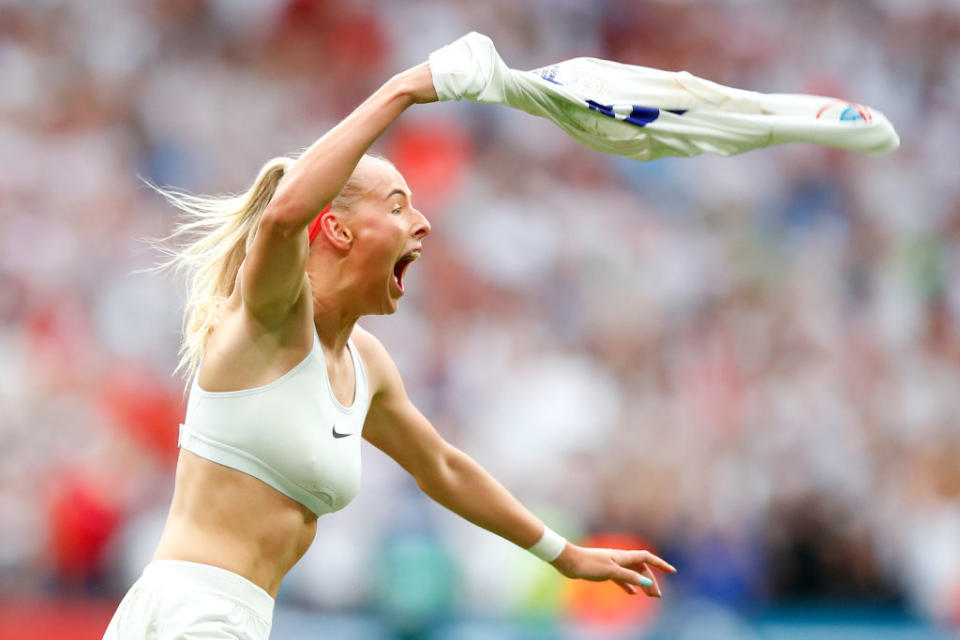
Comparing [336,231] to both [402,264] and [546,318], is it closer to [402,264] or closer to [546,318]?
[402,264]

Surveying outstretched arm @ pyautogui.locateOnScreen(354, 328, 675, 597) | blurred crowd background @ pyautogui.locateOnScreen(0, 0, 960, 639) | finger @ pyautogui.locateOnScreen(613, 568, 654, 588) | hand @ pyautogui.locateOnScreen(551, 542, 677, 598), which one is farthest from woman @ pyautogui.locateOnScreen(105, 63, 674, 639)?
blurred crowd background @ pyautogui.locateOnScreen(0, 0, 960, 639)

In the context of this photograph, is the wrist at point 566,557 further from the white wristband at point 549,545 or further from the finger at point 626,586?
the finger at point 626,586

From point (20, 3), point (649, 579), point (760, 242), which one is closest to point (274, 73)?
point (20, 3)

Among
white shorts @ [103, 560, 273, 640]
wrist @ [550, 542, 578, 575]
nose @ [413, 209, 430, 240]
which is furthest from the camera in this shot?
wrist @ [550, 542, 578, 575]

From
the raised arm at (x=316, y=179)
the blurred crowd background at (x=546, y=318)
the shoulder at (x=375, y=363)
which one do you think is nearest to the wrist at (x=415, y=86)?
the raised arm at (x=316, y=179)

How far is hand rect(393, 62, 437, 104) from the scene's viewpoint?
128 inches

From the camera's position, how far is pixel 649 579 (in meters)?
4.27

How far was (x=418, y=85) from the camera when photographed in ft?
10.7

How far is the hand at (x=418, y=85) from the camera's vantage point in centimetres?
324

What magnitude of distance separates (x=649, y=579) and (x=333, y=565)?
13.4ft

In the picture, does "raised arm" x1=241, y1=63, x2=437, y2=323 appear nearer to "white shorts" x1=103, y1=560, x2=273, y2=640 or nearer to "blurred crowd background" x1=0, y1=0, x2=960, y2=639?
"white shorts" x1=103, y1=560, x2=273, y2=640

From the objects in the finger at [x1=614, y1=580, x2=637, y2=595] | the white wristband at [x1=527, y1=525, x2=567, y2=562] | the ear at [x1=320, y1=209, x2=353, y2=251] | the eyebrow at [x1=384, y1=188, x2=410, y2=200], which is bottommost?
the finger at [x1=614, y1=580, x2=637, y2=595]

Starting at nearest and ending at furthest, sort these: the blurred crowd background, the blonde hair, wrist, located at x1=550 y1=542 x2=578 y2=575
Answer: the blonde hair
wrist, located at x1=550 y1=542 x2=578 y2=575
the blurred crowd background

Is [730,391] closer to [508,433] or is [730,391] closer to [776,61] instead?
[508,433]
